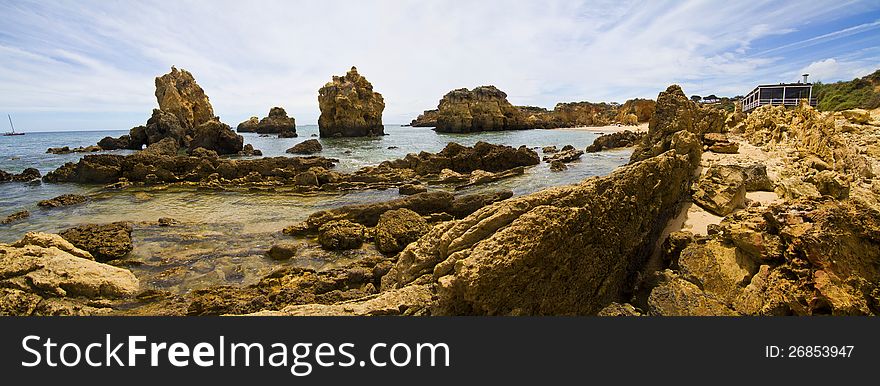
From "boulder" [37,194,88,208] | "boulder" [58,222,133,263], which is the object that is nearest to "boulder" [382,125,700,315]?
"boulder" [58,222,133,263]

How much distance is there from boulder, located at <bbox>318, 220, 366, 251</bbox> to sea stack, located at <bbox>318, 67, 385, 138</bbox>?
186 feet

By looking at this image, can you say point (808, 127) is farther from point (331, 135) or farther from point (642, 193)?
point (331, 135)

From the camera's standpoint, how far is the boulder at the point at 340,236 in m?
9.59

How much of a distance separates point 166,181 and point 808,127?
28768mm

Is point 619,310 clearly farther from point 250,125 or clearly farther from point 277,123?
point 250,125

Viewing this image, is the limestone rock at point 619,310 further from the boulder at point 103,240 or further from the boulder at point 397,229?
the boulder at point 103,240

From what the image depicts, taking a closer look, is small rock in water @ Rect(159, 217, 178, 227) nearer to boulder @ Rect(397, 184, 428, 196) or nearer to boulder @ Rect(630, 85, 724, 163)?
boulder @ Rect(397, 184, 428, 196)

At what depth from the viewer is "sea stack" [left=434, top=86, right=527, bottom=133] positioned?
74.6m

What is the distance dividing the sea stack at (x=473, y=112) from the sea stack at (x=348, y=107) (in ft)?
48.3

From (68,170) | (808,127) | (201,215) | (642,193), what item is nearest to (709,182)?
(642,193)

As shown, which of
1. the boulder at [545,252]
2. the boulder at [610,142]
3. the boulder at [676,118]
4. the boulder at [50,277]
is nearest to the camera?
the boulder at [545,252]

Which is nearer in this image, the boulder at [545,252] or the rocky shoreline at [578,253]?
the boulder at [545,252]

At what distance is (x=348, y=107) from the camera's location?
2520 inches

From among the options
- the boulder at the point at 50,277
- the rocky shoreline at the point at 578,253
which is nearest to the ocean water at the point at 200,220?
the rocky shoreline at the point at 578,253
